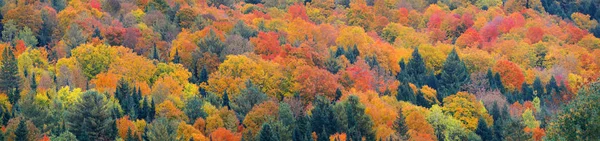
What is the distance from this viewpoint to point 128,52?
5320 inches

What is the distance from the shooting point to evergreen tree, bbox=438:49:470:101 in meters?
139

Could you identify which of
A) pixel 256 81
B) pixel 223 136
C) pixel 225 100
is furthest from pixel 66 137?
pixel 256 81

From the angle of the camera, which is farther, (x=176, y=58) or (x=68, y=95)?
(x=176, y=58)

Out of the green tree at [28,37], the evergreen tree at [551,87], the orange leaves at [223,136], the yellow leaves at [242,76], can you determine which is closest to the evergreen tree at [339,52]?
the yellow leaves at [242,76]

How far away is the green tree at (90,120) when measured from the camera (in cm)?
9262

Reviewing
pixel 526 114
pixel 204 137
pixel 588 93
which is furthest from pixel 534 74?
pixel 588 93

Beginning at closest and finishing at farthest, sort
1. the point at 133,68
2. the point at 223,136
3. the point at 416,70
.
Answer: the point at 223,136 < the point at 133,68 < the point at 416,70

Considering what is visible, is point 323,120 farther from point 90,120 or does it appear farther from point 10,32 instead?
point 10,32

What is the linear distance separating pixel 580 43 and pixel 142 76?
95081mm

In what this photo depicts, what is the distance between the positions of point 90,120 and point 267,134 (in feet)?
46.9

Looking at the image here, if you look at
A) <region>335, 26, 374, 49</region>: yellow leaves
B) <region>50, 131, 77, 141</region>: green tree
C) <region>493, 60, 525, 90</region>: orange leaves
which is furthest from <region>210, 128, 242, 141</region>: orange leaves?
<region>335, 26, 374, 49</region>: yellow leaves

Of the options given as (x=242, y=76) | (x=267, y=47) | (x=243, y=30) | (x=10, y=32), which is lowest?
(x=243, y=30)

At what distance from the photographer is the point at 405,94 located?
408ft

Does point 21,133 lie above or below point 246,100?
above
